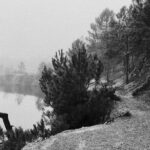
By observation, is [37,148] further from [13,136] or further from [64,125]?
[64,125]

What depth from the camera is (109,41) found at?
26.0 metres

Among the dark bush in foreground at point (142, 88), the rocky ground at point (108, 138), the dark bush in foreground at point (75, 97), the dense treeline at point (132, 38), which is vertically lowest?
the dark bush in foreground at point (142, 88)

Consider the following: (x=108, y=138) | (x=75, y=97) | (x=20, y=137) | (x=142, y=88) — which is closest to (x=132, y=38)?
(x=142, y=88)

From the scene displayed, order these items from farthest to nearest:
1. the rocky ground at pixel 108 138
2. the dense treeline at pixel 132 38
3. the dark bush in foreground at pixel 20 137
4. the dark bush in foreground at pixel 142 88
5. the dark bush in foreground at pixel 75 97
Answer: the dark bush in foreground at pixel 142 88 → the dense treeline at pixel 132 38 → the dark bush in foreground at pixel 75 97 → the dark bush in foreground at pixel 20 137 → the rocky ground at pixel 108 138

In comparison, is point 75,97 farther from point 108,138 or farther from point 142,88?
point 142,88

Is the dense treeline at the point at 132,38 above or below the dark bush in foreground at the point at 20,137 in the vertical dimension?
above

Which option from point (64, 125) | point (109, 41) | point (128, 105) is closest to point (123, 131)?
point (64, 125)

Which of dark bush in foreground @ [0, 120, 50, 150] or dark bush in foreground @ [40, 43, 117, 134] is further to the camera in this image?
dark bush in foreground @ [40, 43, 117, 134]

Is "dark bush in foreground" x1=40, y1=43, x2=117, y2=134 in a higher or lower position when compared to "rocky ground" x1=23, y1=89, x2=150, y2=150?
higher

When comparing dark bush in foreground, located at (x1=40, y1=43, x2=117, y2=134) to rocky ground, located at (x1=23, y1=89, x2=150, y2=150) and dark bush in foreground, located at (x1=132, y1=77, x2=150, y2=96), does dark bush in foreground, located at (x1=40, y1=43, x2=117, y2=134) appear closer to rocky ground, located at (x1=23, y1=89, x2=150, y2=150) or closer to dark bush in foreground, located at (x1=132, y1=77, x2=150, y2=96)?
rocky ground, located at (x1=23, y1=89, x2=150, y2=150)

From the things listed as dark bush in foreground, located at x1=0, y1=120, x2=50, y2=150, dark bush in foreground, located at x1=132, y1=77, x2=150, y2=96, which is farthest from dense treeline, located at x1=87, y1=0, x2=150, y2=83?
dark bush in foreground, located at x1=0, y1=120, x2=50, y2=150

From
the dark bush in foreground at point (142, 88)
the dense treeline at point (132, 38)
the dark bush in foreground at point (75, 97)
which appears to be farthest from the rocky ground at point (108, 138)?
the dense treeline at point (132, 38)

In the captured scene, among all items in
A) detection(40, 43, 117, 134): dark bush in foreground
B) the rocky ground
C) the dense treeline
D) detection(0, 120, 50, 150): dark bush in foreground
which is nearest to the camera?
the rocky ground

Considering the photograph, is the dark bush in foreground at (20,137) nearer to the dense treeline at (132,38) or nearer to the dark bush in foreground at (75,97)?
the dark bush in foreground at (75,97)
